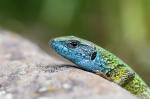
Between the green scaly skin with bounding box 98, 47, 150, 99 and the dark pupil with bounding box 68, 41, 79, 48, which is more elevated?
the dark pupil with bounding box 68, 41, 79, 48

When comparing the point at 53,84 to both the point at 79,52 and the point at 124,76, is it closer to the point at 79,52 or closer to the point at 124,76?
the point at 79,52

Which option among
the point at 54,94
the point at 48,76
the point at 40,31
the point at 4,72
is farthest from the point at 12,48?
the point at 40,31

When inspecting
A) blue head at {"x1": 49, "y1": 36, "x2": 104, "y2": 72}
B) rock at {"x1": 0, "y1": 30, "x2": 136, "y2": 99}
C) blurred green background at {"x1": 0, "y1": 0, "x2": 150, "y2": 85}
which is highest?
blurred green background at {"x1": 0, "y1": 0, "x2": 150, "y2": 85}

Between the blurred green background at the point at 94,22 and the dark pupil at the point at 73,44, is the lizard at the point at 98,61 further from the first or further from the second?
the blurred green background at the point at 94,22

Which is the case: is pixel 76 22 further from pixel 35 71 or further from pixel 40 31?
pixel 35 71

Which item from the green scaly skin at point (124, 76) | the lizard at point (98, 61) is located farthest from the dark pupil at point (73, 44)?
the green scaly skin at point (124, 76)

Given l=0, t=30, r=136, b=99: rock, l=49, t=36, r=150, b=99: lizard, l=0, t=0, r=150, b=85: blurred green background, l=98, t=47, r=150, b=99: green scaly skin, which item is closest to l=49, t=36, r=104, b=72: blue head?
l=49, t=36, r=150, b=99: lizard

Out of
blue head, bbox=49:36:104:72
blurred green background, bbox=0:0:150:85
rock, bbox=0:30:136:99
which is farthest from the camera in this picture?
blurred green background, bbox=0:0:150:85

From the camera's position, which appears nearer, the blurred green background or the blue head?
the blue head

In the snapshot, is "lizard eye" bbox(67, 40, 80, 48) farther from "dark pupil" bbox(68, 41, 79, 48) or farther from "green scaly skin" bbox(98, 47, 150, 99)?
"green scaly skin" bbox(98, 47, 150, 99)
